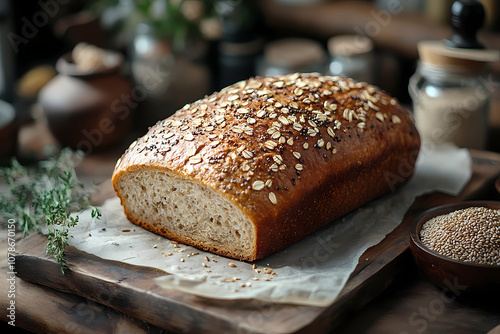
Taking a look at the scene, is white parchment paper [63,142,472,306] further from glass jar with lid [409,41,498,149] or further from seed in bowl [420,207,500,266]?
glass jar with lid [409,41,498,149]

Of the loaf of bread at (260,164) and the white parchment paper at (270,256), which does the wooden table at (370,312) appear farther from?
the loaf of bread at (260,164)

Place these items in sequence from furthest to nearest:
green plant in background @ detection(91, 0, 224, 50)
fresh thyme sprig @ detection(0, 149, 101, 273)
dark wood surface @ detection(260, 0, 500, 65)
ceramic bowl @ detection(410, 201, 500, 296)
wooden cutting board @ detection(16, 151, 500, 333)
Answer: dark wood surface @ detection(260, 0, 500, 65)
green plant in background @ detection(91, 0, 224, 50)
fresh thyme sprig @ detection(0, 149, 101, 273)
ceramic bowl @ detection(410, 201, 500, 296)
wooden cutting board @ detection(16, 151, 500, 333)

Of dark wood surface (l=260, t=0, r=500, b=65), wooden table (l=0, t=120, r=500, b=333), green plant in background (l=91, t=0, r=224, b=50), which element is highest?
green plant in background (l=91, t=0, r=224, b=50)

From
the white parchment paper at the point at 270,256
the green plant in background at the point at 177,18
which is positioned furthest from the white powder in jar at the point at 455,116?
the green plant in background at the point at 177,18

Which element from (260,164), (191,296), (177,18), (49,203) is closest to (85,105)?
(177,18)

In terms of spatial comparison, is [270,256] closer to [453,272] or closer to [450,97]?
[453,272]

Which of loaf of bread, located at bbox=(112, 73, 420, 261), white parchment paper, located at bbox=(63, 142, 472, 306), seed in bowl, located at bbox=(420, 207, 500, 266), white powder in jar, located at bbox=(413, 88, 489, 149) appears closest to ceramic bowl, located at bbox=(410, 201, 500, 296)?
seed in bowl, located at bbox=(420, 207, 500, 266)
